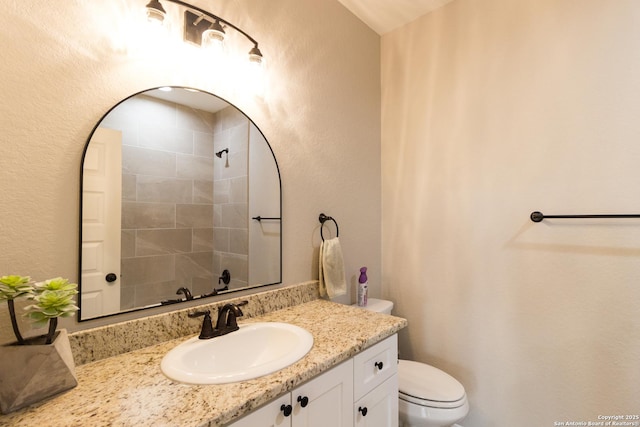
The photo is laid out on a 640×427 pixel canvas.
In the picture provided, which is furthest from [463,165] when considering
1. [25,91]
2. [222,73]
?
[25,91]

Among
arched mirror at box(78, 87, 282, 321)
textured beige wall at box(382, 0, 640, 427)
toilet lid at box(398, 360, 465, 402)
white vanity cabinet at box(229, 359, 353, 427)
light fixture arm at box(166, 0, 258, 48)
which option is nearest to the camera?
white vanity cabinet at box(229, 359, 353, 427)

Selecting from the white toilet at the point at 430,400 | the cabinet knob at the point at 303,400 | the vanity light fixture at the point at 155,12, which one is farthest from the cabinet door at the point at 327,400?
the vanity light fixture at the point at 155,12

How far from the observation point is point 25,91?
0.83 metres

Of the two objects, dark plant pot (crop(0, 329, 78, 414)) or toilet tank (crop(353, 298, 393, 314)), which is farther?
toilet tank (crop(353, 298, 393, 314))

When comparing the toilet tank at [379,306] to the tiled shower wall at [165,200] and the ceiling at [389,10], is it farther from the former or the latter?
the ceiling at [389,10]

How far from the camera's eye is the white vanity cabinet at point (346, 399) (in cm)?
80

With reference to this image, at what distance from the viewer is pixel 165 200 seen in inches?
44.5

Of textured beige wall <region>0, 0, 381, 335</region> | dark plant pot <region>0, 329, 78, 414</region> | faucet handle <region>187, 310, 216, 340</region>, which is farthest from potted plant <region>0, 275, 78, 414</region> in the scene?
faucet handle <region>187, 310, 216, 340</region>

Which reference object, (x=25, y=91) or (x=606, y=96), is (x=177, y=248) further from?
(x=606, y=96)

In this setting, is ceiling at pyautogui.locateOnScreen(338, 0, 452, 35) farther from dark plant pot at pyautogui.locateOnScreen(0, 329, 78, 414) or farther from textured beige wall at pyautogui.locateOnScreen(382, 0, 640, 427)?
dark plant pot at pyautogui.locateOnScreen(0, 329, 78, 414)

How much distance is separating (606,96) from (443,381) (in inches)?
58.9

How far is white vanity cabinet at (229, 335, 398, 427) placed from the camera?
80 cm

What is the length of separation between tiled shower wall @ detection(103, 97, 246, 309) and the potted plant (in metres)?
0.26

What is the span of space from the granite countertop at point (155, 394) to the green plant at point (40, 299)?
164 mm
